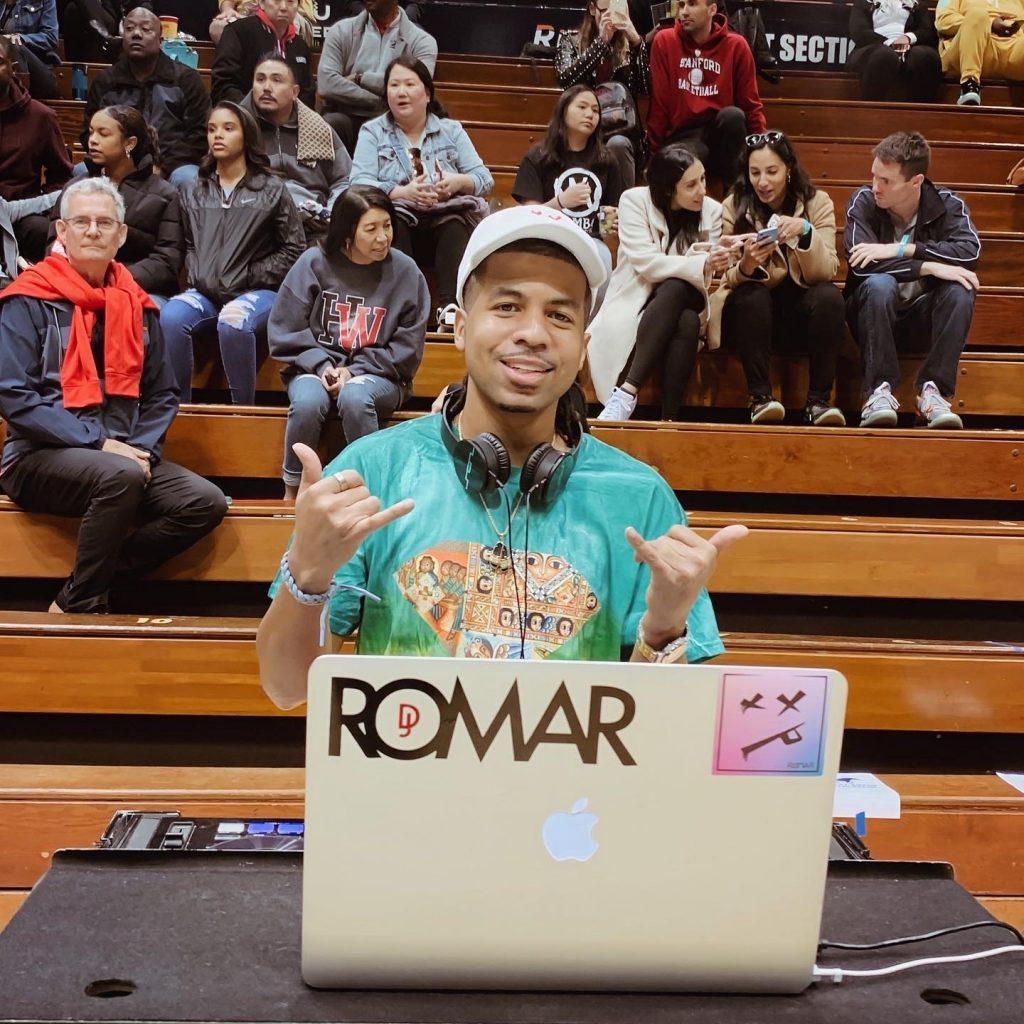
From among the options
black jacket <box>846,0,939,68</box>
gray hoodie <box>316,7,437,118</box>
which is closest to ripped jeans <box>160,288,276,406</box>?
gray hoodie <box>316,7,437,118</box>

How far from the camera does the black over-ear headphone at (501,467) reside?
Answer: 3.69ft

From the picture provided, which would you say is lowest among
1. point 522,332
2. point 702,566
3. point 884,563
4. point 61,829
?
point 61,829

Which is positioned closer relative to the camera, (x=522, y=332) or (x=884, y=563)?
(x=522, y=332)

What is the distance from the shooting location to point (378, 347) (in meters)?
3.09

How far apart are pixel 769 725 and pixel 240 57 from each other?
14.1 ft

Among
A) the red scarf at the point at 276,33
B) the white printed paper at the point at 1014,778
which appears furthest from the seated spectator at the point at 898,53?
the white printed paper at the point at 1014,778

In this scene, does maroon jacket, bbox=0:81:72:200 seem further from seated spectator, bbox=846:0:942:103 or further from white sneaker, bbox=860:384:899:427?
seated spectator, bbox=846:0:942:103

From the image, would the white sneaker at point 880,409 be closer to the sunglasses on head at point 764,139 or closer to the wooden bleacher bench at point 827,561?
the wooden bleacher bench at point 827,561

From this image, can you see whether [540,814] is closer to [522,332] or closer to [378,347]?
[522,332]

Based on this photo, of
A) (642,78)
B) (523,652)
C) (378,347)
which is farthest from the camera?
(642,78)

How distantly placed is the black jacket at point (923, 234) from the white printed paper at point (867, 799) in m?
1.73

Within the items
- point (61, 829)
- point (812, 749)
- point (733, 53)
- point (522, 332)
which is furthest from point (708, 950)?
point (733, 53)

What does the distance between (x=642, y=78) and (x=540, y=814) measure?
172 inches

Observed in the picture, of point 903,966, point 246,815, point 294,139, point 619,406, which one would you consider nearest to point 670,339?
point 619,406
